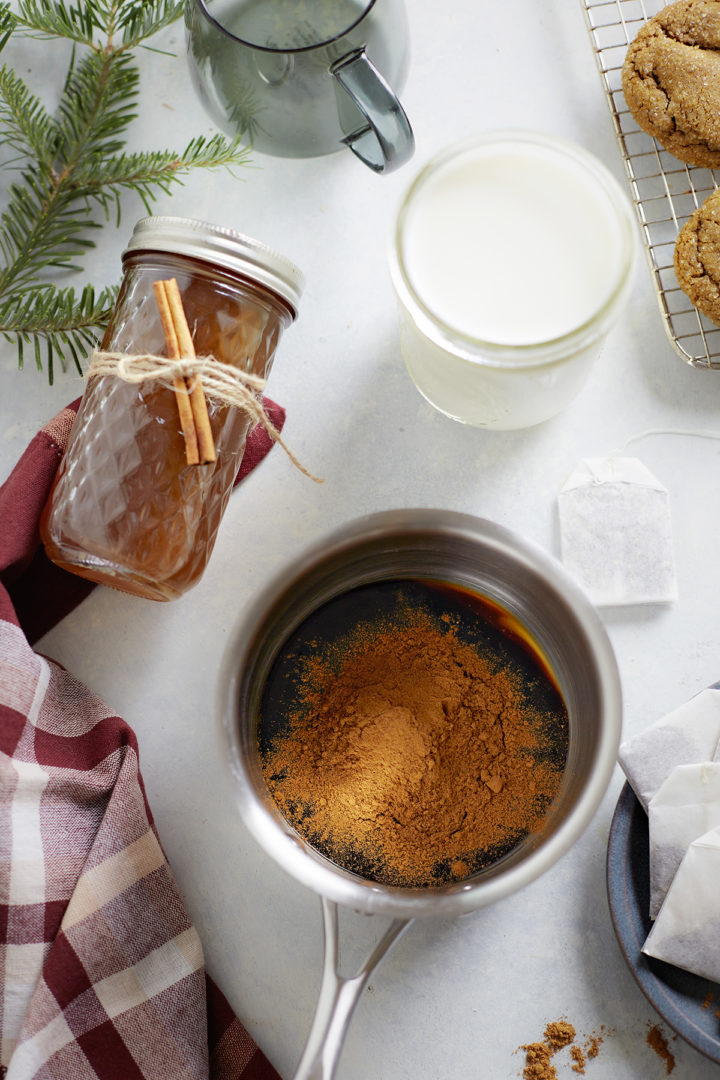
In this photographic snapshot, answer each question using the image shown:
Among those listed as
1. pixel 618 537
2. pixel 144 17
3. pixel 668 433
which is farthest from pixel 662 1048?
pixel 144 17

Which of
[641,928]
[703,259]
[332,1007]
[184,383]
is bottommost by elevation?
[641,928]

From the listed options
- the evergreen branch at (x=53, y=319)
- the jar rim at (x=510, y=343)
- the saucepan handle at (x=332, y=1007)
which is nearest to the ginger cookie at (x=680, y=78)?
the jar rim at (x=510, y=343)

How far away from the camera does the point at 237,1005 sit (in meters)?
0.76

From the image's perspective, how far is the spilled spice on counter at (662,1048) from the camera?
29.0 inches

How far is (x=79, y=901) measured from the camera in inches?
28.0

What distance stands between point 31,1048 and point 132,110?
2.82 ft

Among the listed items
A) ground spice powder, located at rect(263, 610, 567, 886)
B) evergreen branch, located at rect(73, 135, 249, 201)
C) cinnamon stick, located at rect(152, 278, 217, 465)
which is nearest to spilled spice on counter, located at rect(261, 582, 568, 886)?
ground spice powder, located at rect(263, 610, 567, 886)

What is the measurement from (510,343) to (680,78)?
1.14ft

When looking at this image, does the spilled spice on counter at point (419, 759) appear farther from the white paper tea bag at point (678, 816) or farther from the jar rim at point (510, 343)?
the jar rim at point (510, 343)

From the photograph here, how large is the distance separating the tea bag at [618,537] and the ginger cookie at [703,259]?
0.16 metres

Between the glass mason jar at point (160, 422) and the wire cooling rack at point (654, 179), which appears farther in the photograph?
the wire cooling rack at point (654, 179)

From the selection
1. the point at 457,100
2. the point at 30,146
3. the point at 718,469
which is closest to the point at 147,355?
the point at 30,146

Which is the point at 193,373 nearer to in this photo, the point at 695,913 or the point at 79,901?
the point at 79,901

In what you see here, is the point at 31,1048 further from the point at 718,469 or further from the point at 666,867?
the point at 718,469
